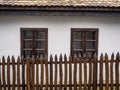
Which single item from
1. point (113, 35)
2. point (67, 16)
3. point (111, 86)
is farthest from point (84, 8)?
point (111, 86)

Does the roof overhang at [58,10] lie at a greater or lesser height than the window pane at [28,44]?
greater

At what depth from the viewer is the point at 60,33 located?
11414 millimetres

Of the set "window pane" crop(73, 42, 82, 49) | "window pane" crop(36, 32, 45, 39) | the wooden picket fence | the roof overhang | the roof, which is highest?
the roof

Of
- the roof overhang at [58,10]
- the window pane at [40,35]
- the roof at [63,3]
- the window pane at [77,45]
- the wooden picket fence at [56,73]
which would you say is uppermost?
the roof at [63,3]

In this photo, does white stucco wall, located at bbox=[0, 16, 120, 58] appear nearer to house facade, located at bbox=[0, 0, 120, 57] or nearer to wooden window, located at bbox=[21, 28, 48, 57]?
house facade, located at bbox=[0, 0, 120, 57]

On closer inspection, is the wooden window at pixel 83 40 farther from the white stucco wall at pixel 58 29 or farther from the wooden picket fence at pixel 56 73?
the wooden picket fence at pixel 56 73

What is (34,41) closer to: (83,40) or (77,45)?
(77,45)

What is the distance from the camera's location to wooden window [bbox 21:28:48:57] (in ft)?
37.1

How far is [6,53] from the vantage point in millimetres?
11328

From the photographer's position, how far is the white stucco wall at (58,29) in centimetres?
1126

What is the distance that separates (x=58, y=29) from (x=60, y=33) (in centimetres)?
18

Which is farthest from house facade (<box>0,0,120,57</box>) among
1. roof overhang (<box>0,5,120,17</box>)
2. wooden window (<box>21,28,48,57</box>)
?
roof overhang (<box>0,5,120,17</box>)

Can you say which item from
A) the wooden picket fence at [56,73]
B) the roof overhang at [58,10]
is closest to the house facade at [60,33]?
Result: the roof overhang at [58,10]

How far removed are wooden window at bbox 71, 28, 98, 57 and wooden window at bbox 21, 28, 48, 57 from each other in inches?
44.9
